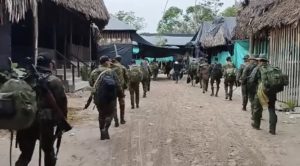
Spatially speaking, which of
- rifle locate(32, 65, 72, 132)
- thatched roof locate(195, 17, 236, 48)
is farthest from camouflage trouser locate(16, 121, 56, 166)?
thatched roof locate(195, 17, 236, 48)

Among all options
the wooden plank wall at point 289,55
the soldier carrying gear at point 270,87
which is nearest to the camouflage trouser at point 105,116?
the soldier carrying gear at point 270,87

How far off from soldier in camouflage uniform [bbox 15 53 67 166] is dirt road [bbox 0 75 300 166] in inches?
54.9

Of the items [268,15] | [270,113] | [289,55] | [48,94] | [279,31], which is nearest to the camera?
[48,94]

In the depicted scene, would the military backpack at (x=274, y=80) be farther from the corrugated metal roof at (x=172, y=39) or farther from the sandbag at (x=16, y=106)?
the corrugated metal roof at (x=172, y=39)

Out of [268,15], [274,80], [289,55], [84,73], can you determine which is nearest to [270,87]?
[274,80]

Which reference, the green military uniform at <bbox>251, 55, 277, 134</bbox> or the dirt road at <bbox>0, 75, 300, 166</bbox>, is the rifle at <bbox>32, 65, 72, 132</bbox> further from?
the green military uniform at <bbox>251, 55, 277, 134</bbox>

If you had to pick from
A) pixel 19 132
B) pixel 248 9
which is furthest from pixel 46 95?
pixel 248 9

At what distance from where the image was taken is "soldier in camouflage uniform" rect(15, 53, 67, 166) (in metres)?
6.55

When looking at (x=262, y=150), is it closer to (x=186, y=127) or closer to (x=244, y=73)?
(x=186, y=127)

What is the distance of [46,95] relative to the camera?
6.56 m

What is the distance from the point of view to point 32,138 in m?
6.59

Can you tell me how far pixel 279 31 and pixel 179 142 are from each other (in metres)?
8.76

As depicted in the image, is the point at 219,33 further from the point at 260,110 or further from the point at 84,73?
the point at 260,110

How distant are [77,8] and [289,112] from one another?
8.31 metres
